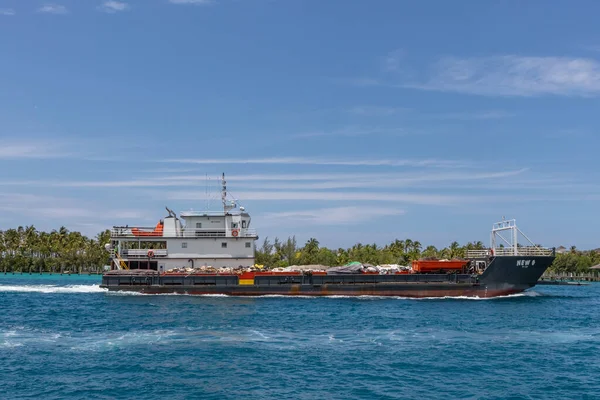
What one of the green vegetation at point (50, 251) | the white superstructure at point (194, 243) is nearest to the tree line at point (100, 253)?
the green vegetation at point (50, 251)

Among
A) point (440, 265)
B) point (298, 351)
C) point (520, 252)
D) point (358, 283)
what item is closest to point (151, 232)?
point (358, 283)

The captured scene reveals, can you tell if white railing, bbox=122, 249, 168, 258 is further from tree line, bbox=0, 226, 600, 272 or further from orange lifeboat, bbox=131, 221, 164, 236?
tree line, bbox=0, 226, 600, 272

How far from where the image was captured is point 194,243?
57.4 meters

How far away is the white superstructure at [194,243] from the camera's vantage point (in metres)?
57.3

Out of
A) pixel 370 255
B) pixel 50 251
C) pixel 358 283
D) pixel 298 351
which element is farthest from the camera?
pixel 50 251

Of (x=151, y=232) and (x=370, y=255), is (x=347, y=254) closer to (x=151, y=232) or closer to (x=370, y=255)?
(x=370, y=255)

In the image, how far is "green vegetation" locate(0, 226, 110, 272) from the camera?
146625 millimetres

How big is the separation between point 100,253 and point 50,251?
656 inches

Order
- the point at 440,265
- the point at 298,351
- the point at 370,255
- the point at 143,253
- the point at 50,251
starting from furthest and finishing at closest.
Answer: the point at 50,251
the point at 370,255
the point at 143,253
the point at 440,265
the point at 298,351

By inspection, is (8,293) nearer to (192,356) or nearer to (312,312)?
(312,312)

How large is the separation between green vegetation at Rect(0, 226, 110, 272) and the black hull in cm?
9548

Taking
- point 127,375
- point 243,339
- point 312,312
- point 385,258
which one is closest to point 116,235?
point 312,312

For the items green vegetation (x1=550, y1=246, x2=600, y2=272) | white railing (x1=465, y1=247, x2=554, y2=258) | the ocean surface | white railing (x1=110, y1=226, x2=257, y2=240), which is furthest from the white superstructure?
green vegetation (x1=550, y1=246, x2=600, y2=272)

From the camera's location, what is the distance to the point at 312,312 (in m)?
42.1
